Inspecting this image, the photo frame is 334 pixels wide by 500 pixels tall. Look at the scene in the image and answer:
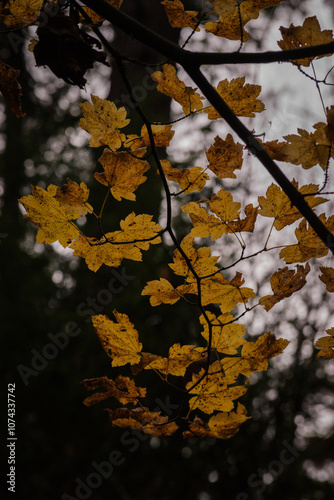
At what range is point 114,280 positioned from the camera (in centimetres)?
202

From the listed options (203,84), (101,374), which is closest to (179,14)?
(203,84)

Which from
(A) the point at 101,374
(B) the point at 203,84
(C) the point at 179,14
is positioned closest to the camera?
(B) the point at 203,84

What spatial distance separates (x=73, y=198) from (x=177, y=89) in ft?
0.93

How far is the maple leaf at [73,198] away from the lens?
2.25ft

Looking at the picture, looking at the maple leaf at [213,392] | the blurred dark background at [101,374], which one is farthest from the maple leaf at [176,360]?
the blurred dark background at [101,374]

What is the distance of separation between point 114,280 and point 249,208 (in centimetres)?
137

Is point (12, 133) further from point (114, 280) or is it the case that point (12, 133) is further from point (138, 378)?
point (138, 378)

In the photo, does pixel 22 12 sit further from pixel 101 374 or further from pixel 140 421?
pixel 101 374

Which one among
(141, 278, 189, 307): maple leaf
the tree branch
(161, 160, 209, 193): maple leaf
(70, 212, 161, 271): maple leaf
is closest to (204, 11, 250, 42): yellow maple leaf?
the tree branch

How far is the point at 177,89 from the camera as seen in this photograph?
717mm

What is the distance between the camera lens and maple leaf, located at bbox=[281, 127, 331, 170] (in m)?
0.66

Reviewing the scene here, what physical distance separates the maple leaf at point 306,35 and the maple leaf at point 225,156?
7.2 inches

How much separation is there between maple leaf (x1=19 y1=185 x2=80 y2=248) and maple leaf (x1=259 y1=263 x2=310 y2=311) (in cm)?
39

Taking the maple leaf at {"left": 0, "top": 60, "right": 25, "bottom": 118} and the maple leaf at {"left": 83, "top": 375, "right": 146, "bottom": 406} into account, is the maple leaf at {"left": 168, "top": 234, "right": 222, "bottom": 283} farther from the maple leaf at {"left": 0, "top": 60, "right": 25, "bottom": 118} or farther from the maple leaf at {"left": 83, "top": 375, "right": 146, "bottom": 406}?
the maple leaf at {"left": 0, "top": 60, "right": 25, "bottom": 118}
